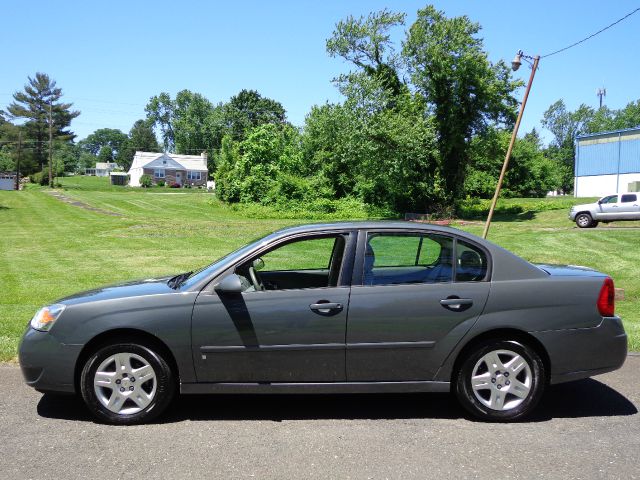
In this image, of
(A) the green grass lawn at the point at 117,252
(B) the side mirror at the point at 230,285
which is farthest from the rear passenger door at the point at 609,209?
(B) the side mirror at the point at 230,285

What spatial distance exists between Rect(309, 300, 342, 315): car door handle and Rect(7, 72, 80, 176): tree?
107932mm

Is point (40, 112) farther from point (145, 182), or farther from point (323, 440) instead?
point (323, 440)

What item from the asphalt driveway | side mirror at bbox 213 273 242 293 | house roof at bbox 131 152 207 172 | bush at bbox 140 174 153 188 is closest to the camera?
the asphalt driveway

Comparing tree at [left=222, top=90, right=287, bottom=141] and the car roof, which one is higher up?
tree at [left=222, top=90, right=287, bottom=141]

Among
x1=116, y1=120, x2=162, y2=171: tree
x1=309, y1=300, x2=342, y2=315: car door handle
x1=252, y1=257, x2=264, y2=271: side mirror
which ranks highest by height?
x1=116, y1=120, x2=162, y2=171: tree

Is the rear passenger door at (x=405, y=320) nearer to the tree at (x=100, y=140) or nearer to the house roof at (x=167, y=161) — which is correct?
the house roof at (x=167, y=161)

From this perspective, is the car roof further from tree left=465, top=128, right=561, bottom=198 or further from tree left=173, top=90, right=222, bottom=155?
tree left=173, top=90, right=222, bottom=155

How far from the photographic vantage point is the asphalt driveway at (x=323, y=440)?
148 inches

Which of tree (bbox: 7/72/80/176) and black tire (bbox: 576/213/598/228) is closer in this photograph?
black tire (bbox: 576/213/598/228)

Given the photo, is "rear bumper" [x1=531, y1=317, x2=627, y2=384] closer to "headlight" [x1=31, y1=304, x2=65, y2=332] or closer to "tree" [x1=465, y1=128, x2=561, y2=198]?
"headlight" [x1=31, y1=304, x2=65, y2=332]

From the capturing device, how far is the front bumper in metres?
4.54

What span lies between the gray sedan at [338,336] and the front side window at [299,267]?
5 cm

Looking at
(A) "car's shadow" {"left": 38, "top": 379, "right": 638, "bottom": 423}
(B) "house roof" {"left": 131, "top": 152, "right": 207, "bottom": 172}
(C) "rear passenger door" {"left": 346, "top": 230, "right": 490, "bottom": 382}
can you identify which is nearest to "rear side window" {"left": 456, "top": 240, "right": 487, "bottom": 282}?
(C) "rear passenger door" {"left": 346, "top": 230, "right": 490, "bottom": 382}

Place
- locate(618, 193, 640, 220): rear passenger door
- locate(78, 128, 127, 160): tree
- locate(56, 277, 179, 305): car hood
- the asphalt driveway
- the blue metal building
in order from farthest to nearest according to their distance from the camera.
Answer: locate(78, 128, 127, 160): tree, the blue metal building, locate(618, 193, 640, 220): rear passenger door, locate(56, 277, 179, 305): car hood, the asphalt driveway
